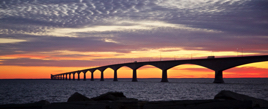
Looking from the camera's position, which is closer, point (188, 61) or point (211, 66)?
point (211, 66)

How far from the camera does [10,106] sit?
918 cm

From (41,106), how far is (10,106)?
1031 mm

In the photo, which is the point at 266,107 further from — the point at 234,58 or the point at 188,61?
the point at 188,61

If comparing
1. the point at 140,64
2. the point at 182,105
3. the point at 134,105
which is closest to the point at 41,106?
the point at 134,105

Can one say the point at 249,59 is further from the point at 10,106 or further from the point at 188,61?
the point at 10,106

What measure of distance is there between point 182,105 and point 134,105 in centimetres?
161

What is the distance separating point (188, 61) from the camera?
84.2 m

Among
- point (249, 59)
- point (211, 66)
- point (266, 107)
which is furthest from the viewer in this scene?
point (211, 66)

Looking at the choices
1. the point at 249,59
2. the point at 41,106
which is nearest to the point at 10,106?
the point at 41,106

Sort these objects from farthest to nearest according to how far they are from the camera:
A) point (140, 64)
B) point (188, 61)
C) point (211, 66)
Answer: point (140, 64) < point (188, 61) < point (211, 66)

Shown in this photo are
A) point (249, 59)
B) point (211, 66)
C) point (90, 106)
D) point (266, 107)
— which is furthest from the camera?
point (211, 66)

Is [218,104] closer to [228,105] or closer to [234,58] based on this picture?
[228,105]

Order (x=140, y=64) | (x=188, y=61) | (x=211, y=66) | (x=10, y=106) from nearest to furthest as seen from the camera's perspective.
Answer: (x=10, y=106) < (x=211, y=66) < (x=188, y=61) < (x=140, y=64)

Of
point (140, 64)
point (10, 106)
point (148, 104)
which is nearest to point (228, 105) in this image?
point (148, 104)
